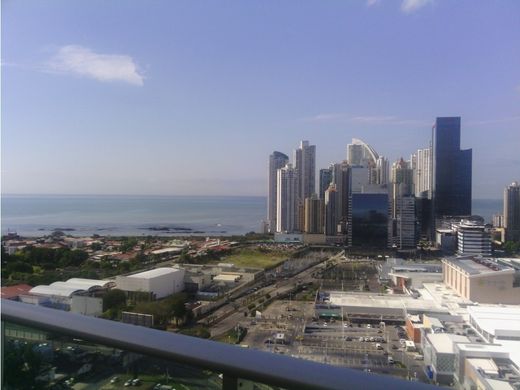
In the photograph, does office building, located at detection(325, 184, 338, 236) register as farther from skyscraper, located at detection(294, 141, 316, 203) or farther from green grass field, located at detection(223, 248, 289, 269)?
green grass field, located at detection(223, 248, 289, 269)

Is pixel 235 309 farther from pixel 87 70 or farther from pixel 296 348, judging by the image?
pixel 87 70

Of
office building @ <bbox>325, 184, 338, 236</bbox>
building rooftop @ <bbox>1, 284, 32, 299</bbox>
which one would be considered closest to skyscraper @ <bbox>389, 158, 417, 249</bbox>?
office building @ <bbox>325, 184, 338, 236</bbox>

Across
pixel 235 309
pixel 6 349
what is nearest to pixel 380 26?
pixel 235 309

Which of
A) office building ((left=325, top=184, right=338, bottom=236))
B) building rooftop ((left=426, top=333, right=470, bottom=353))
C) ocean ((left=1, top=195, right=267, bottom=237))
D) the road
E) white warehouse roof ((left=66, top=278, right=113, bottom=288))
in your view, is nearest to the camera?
building rooftop ((left=426, top=333, right=470, bottom=353))

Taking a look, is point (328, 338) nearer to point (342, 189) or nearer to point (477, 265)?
point (477, 265)

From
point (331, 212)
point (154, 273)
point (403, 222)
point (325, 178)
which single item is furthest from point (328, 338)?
point (325, 178)

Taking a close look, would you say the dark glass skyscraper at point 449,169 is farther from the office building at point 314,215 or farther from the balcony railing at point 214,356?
the balcony railing at point 214,356
